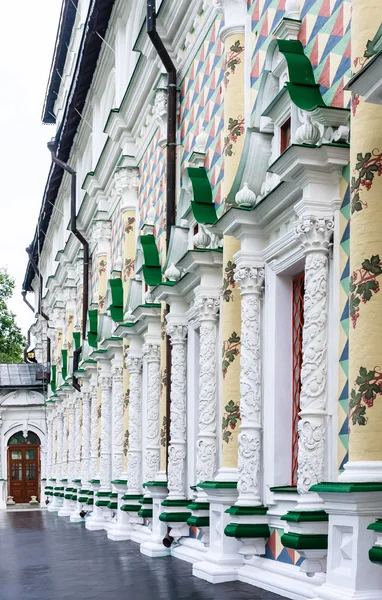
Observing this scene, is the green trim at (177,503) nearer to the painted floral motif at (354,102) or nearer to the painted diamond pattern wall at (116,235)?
the painted floral motif at (354,102)

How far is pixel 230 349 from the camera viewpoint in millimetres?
11633

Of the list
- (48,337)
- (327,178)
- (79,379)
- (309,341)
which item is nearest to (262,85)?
(327,178)

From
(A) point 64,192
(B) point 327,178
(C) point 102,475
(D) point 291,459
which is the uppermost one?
(A) point 64,192

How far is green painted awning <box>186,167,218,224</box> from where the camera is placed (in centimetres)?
1278

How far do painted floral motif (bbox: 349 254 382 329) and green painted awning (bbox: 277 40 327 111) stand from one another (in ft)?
6.08

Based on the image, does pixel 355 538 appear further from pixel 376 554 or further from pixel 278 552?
pixel 278 552

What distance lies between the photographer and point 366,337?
7398 millimetres

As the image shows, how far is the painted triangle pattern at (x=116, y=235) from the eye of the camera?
22391 mm

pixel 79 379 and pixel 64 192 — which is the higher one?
pixel 64 192

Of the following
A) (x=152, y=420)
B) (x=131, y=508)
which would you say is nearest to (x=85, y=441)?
(x=131, y=508)

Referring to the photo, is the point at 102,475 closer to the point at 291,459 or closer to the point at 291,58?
the point at 291,459

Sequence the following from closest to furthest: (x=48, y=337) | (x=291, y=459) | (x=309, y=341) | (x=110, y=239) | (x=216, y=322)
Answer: (x=309, y=341)
(x=291, y=459)
(x=216, y=322)
(x=110, y=239)
(x=48, y=337)

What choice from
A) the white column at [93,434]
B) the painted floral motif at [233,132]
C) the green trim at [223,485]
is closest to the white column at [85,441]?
the white column at [93,434]

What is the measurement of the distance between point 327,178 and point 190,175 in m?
4.65
